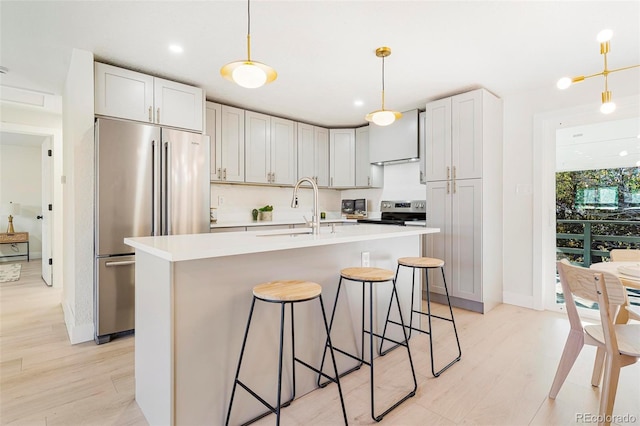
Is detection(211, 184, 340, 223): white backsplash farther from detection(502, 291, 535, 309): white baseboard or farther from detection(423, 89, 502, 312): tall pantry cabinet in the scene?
detection(502, 291, 535, 309): white baseboard

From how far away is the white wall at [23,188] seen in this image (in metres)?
6.52

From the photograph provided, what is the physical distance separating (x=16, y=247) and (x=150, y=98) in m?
6.20

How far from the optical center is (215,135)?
12.8ft

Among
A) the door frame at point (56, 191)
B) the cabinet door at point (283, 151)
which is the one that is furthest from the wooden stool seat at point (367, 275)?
the door frame at point (56, 191)

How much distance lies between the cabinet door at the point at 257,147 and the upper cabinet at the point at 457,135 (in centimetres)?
208

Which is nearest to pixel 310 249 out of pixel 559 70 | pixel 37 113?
pixel 559 70

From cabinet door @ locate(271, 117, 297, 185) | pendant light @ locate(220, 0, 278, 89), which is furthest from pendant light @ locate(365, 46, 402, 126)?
cabinet door @ locate(271, 117, 297, 185)

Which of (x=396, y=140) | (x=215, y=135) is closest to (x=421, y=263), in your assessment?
(x=396, y=140)

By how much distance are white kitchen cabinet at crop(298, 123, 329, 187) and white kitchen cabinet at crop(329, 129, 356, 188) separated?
0.08 metres

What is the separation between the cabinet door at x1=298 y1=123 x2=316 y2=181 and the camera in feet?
15.7

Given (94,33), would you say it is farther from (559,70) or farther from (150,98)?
(559,70)

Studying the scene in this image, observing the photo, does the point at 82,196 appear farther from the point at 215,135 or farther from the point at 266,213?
the point at 266,213

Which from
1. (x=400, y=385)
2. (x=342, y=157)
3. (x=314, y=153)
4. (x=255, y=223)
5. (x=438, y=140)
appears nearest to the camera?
(x=400, y=385)

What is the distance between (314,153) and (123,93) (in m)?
2.68
